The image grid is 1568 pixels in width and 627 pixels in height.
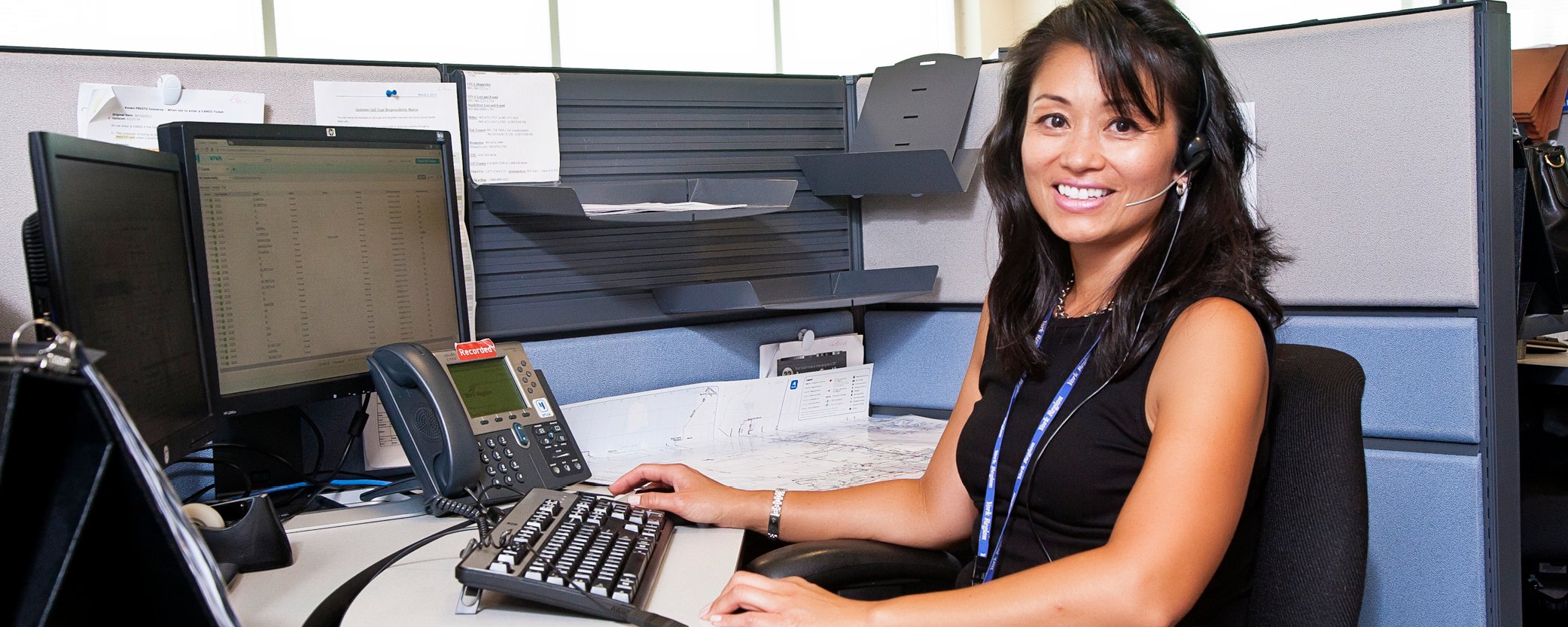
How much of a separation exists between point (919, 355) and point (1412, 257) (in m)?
0.73

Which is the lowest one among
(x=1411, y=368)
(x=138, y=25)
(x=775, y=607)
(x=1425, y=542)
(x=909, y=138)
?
(x=1425, y=542)

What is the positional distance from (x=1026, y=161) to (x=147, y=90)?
988 mm

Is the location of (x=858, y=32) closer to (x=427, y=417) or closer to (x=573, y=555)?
(x=427, y=417)

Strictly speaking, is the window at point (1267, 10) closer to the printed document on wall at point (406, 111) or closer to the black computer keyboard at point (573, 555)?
the printed document on wall at point (406, 111)

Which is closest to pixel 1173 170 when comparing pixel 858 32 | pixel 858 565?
pixel 858 565

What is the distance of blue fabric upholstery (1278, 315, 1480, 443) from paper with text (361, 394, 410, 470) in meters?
1.20

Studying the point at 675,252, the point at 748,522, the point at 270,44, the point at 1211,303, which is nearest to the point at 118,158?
the point at 748,522

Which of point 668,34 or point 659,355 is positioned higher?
point 668,34

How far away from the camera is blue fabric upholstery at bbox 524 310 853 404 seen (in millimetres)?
1564

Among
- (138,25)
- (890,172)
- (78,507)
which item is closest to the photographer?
(78,507)

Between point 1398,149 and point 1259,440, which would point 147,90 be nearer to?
point 1259,440

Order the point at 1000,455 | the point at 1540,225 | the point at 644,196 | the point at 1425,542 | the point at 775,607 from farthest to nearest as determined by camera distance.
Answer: the point at 644,196, the point at 1540,225, the point at 1425,542, the point at 1000,455, the point at 775,607

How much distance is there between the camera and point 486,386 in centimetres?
130

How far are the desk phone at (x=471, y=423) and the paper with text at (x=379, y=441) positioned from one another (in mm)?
193
